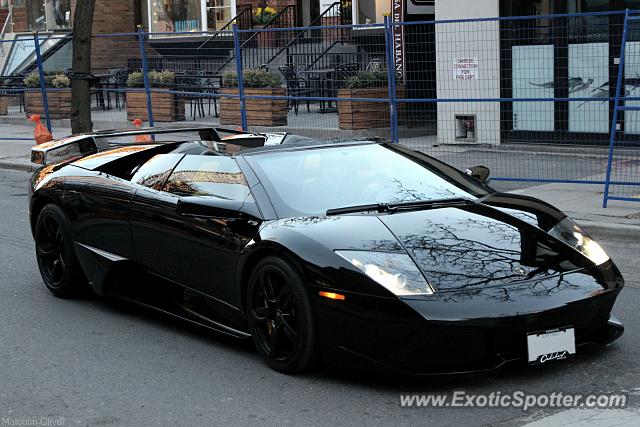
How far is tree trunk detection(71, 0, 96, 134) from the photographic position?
18172 mm

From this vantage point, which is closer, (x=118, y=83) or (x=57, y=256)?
(x=57, y=256)

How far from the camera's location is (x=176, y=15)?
2897cm

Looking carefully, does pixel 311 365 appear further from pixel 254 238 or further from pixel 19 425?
pixel 19 425

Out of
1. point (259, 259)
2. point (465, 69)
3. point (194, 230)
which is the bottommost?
point (259, 259)

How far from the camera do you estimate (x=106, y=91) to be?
19156 millimetres

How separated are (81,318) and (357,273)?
9.63ft

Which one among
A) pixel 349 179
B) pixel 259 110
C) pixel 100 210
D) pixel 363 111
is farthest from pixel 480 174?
pixel 259 110

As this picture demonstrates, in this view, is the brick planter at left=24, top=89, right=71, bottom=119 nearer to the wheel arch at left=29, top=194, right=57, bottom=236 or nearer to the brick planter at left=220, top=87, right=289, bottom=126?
the brick planter at left=220, top=87, right=289, bottom=126

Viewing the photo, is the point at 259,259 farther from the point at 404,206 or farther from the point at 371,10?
the point at 371,10

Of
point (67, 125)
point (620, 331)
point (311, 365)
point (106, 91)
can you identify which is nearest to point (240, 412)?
point (311, 365)

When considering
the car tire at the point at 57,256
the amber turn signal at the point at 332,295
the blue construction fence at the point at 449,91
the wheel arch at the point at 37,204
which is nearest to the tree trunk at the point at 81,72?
the blue construction fence at the point at 449,91

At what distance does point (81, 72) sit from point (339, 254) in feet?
45.4

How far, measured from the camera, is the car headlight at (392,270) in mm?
5242

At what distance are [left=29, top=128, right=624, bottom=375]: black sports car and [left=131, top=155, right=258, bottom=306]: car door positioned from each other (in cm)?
1
